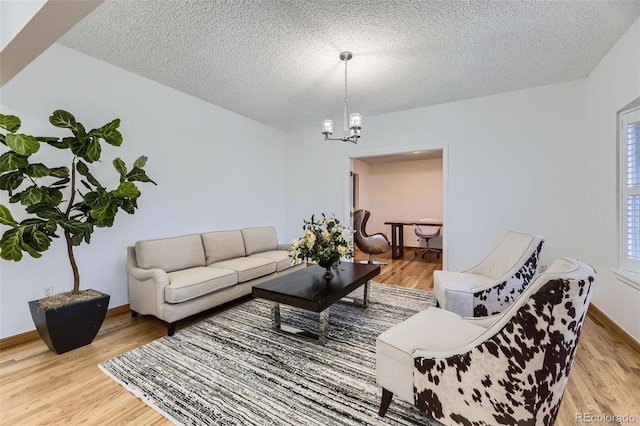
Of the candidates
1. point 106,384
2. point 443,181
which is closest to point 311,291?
point 106,384

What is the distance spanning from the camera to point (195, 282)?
2654 millimetres

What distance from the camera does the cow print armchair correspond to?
1030mm

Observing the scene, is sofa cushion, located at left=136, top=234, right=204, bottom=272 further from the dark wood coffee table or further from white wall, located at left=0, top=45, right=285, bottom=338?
the dark wood coffee table

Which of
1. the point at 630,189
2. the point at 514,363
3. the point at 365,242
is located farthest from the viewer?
the point at 365,242

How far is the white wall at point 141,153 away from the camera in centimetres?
249

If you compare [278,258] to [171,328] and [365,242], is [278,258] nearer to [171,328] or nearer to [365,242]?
[171,328]

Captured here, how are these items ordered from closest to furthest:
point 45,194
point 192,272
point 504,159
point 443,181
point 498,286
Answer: point 45,194, point 498,286, point 192,272, point 504,159, point 443,181

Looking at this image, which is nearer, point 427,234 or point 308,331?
point 308,331

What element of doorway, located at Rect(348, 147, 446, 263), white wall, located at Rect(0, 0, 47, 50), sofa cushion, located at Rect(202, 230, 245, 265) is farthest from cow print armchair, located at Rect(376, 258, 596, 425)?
doorway, located at Rect(348, 147, 446, 263)

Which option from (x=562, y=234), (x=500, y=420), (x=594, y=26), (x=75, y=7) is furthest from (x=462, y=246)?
(x=75, y=7)

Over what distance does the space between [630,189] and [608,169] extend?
39 cm

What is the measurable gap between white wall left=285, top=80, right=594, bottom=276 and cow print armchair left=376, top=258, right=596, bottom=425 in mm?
2886

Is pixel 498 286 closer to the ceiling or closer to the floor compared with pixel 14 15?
closer to the floor

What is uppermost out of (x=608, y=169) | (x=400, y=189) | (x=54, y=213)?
(x=400, y=189)
